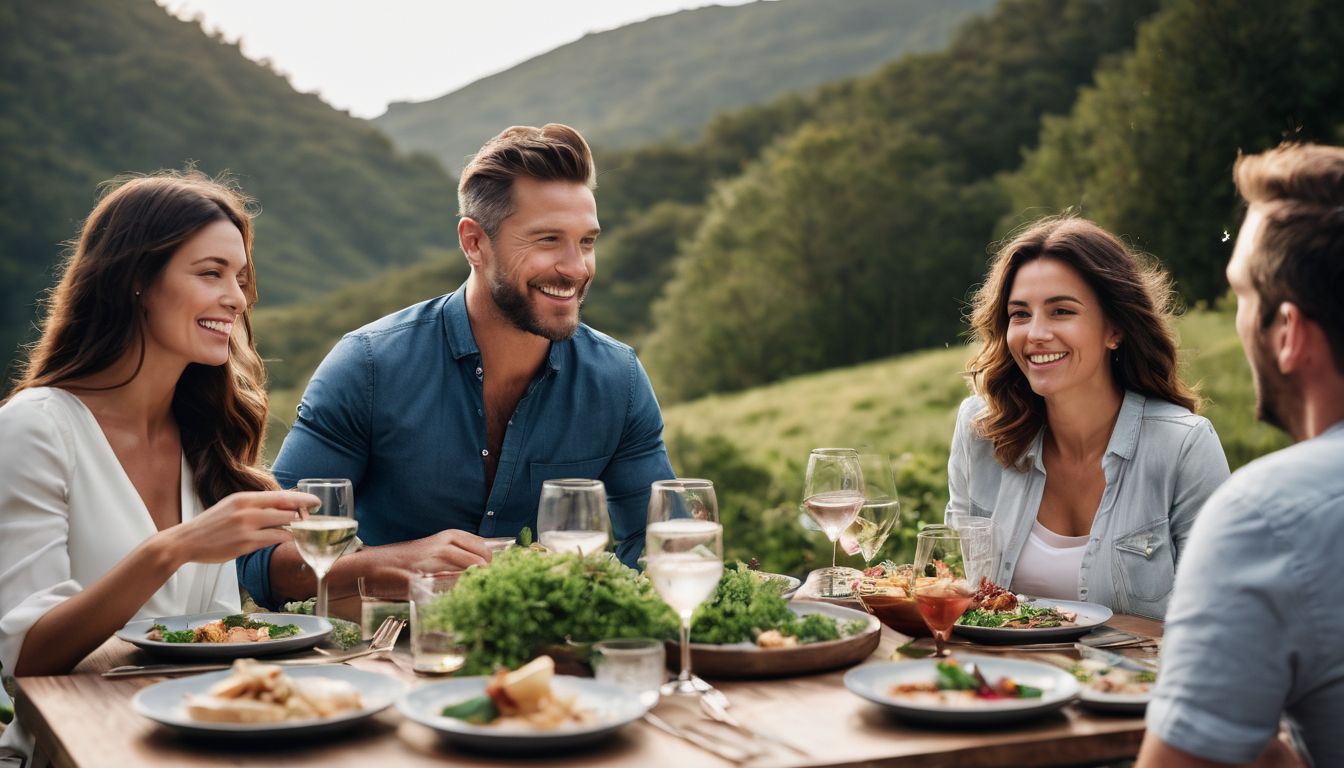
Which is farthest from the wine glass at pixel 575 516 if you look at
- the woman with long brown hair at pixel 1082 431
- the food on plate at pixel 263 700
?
the woman with long brown hair at pixel 1082 431

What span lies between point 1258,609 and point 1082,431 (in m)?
2.25

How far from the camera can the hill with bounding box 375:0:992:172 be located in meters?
35.4

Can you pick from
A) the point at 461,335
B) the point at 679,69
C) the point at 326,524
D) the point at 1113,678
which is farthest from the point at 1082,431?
the point at 679,69

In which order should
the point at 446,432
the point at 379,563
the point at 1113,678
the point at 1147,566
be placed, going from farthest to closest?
the point at 446,432, the point at 1147,566, the point at 379,563, the point at 1113,678

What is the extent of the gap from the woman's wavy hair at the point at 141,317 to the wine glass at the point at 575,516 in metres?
1.40

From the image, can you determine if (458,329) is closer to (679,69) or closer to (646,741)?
(646,741)

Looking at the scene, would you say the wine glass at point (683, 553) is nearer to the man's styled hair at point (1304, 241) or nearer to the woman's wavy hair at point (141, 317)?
the man's styled hair at point (1304, 241)

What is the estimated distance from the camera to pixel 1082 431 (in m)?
3.92

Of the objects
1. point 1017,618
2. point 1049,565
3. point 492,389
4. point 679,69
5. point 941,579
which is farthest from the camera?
point 679,69

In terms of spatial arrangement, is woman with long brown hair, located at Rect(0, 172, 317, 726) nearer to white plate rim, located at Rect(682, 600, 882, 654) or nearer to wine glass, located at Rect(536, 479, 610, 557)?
wine glass, located at Rect(536, 479, 610, 557)

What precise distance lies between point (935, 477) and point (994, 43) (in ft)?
73.7

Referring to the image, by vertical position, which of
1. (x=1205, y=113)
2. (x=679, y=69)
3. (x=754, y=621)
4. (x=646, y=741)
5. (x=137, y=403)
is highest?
(x=679, y=69)

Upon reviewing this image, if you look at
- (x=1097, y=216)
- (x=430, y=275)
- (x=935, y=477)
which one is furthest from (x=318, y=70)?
(x=935, y=477)

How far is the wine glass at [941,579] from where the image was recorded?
2453mm
